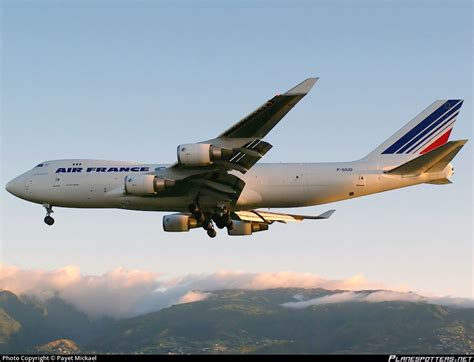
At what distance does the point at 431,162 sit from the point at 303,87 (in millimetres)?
9333

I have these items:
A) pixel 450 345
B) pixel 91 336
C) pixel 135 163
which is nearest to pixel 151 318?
pixel 91 336

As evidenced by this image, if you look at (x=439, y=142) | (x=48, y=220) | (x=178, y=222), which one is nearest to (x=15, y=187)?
A: (x=48, y=220)

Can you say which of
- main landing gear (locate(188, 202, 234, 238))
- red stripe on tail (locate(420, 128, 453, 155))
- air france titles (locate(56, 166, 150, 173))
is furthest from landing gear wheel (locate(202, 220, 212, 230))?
red stripe on tail (locate(420, 128, 453, 155))

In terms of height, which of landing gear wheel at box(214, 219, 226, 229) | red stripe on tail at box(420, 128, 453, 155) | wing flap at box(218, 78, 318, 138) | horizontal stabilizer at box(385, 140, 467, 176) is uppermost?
wing flap at box(218, 78, 318, 138)

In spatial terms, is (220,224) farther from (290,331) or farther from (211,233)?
(290,331)

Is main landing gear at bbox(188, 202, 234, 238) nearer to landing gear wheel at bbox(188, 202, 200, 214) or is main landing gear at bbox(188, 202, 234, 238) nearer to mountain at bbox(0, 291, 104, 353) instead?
landing gear wheel at bbox(188, 202, 200, 214)

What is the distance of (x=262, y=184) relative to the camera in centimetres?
4175

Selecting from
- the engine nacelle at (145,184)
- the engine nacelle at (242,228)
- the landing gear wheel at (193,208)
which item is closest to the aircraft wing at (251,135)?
the engine nacelle at (145,184)

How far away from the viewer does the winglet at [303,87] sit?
33188 millimetres

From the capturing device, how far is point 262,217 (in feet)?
163

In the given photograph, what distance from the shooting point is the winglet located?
109 feet

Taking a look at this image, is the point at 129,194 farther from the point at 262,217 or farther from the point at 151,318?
the point at 151,318

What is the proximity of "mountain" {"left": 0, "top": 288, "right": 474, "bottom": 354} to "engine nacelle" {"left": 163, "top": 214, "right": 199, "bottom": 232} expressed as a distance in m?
9.05

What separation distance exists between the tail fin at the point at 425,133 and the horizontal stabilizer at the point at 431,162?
115 inches
